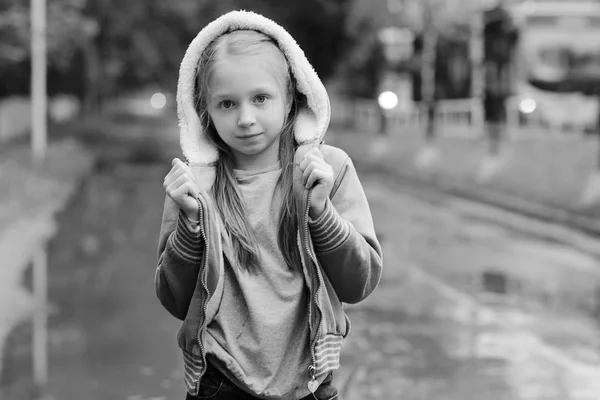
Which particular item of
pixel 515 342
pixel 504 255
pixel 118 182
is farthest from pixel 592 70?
pixel 515 342

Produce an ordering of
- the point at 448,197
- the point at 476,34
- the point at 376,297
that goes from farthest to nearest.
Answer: the point at 476,34
the point at 448,197
the point at 376,297

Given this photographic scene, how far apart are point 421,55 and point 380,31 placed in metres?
1.95

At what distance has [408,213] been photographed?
18953 millimetres

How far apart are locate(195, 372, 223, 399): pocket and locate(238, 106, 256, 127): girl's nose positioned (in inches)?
25.3

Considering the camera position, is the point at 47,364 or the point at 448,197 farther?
the point at 448,197

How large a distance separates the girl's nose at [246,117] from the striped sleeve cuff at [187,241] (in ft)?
0.89

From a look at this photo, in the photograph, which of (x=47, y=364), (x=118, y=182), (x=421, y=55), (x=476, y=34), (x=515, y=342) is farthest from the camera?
(x=421, y=55)

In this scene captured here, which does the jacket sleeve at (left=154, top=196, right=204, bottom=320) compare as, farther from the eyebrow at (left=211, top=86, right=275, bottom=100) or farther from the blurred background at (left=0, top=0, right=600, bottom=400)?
the blurred background at (left=0, top=0, right=600, bottom=400)

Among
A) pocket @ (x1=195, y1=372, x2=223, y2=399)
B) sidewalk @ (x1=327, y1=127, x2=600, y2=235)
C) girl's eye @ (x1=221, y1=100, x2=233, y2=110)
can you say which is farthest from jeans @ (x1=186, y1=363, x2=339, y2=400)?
sidewalk @ (x1=327, y1=127, x2=600, y2=235)

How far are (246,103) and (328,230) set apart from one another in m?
0.39

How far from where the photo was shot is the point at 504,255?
45.9 feet

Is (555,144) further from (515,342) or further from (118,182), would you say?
(515,342)

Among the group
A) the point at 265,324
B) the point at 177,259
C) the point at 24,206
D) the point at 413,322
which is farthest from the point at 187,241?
the point at 24,206

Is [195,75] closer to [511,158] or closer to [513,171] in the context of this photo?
[513,171]
